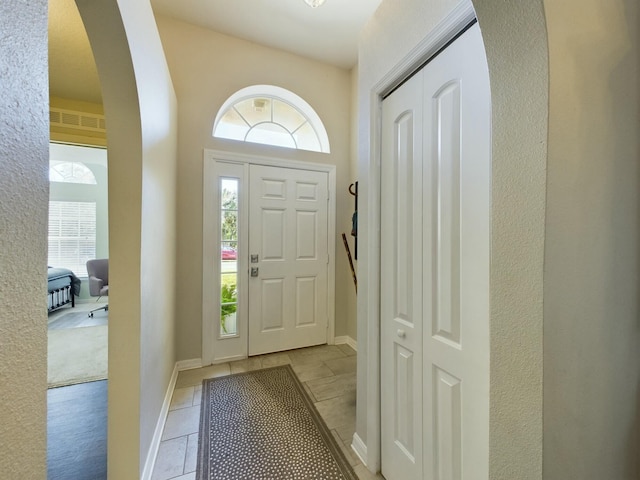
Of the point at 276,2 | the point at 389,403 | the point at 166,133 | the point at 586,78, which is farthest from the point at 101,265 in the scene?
the point at 586,78

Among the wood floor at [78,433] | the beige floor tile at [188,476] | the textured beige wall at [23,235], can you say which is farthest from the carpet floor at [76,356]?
the textured beige wall at [23,235]

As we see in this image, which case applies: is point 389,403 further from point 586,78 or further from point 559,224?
point 586,78

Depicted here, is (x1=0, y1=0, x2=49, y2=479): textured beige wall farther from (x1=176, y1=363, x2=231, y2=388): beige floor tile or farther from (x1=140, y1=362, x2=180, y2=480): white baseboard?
(x1=176, y1=363, x2=231, y2=388): beige floor tile

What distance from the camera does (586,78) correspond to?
645 mm

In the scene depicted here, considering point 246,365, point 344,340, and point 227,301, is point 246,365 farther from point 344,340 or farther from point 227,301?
point 344,340

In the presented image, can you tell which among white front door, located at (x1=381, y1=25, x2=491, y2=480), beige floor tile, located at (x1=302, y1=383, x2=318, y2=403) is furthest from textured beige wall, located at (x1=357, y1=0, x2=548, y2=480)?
beige floor tile, located at (x1=302, y1=383, x2=318, y2=403)

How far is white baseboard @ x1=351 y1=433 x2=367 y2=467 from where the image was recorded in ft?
4.87

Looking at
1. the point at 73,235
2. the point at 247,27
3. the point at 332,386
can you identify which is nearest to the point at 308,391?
the point at 332,386

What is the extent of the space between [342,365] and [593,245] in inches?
92.7

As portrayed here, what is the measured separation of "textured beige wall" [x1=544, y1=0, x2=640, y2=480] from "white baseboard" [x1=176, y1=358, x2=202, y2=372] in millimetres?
2687

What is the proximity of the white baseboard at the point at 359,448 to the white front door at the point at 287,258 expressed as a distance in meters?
1.46

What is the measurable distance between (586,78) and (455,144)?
0.39 metres

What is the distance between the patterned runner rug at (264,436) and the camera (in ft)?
4.67

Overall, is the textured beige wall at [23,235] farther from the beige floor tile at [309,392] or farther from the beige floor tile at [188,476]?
the beige floor tile at [309,392]
